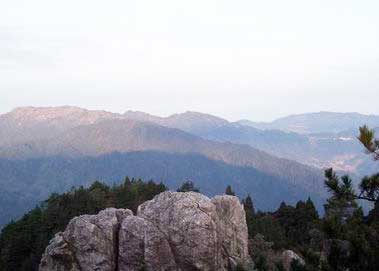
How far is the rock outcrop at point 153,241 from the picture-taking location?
3481cm

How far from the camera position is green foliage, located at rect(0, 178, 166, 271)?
162 ft

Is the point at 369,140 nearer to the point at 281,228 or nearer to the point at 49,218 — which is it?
the point at 281,228

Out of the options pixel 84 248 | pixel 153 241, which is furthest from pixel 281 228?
pixel 84 248

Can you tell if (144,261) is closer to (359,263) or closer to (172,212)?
(172,212)

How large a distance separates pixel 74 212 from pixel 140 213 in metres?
19.7

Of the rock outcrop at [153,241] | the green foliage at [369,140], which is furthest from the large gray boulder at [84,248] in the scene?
the green foliage at [369,140]

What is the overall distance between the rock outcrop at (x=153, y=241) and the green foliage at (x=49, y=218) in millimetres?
12044

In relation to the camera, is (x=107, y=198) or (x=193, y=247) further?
(x=107, y=198)

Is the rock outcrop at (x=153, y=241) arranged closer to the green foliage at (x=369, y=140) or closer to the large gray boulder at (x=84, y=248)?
the large gray boulder at (x=84, y=248)

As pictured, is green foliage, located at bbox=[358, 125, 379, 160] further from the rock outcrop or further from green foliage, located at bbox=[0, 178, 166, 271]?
green foliage, located at bbox=[0, 178, 166, 271]

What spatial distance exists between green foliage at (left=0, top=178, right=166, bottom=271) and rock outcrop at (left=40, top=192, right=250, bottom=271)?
1204cm

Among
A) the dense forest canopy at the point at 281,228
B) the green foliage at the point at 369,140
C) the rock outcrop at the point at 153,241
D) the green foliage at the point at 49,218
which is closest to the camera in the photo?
the green foliage at the point at 369,140

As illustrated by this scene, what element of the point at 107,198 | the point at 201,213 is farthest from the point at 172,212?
the point at 107,198

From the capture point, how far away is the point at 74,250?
116 ft
